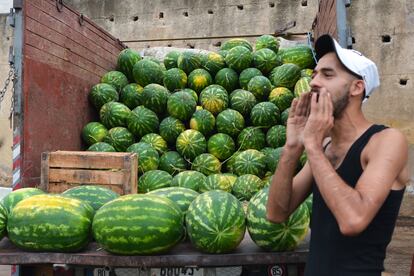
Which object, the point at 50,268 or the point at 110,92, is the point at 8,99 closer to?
the point at 110,92

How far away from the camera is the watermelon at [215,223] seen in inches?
88.5

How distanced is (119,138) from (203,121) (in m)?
1.03

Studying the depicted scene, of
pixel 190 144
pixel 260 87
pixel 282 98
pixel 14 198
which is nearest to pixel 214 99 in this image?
pixel 260 87

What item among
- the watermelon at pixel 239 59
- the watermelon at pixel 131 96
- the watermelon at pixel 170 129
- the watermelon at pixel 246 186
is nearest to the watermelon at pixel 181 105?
the watermelon at pixel 170 129

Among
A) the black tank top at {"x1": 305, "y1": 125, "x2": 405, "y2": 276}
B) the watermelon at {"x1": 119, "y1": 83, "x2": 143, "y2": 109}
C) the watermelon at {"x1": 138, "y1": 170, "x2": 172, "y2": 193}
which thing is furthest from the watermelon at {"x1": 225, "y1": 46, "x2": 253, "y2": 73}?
the black tank top at {"x1": 305, "y1": 125, "x2": 405, "y2": 276}

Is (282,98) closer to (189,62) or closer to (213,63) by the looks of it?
(213,63)

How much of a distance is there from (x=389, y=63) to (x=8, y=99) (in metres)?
9.82

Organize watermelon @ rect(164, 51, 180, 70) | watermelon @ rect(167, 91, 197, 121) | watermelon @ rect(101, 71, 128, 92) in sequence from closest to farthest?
watermelon @ rect(167, 91, 197, 121)
watermelon @ rect(101, 71, 128, 92)
watermelon @ rect(164, 51, 180, 70)

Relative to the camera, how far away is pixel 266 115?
5.23m

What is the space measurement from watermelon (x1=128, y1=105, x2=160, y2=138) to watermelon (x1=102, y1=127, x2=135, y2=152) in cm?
11

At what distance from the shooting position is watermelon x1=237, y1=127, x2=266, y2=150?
17.1 feet

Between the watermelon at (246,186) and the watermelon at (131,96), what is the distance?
6.17 feet

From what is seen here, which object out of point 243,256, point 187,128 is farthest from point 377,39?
point 243,256

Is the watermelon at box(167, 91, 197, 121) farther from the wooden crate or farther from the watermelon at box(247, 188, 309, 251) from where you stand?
the watermelon at box(247, 188, 309, 251)
